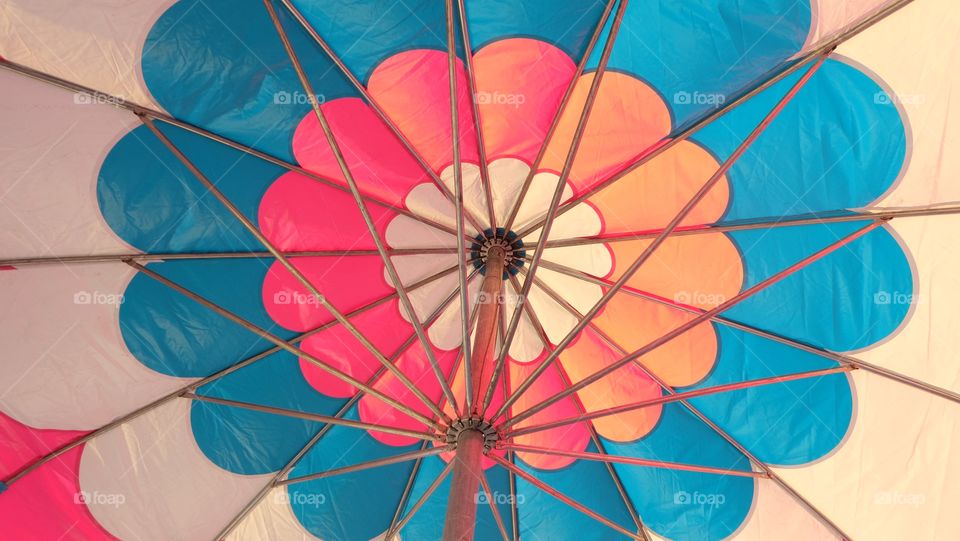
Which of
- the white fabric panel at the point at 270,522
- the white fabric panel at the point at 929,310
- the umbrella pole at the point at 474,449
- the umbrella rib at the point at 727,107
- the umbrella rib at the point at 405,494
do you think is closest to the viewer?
the umbrella pole at the point at 474,449

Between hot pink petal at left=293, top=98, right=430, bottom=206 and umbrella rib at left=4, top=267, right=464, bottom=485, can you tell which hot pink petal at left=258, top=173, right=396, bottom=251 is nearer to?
hot pink petal at left=293, top=98, right=430, bottom=206

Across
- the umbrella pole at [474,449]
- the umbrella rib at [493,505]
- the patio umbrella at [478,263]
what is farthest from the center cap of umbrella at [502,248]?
the umbrella rib at [493,505]

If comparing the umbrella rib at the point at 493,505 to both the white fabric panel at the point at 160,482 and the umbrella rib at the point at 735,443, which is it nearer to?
the umbrella rib at the point at 735,443

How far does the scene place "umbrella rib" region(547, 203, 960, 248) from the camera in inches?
228

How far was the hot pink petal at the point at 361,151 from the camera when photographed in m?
6.16

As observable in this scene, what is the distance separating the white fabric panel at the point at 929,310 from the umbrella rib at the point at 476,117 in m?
3.45

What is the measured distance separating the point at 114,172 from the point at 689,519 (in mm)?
6471

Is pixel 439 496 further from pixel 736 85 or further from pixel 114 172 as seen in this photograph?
pixel 736 85

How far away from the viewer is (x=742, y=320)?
687 centimetres

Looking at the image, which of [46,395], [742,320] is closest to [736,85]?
[742,320]

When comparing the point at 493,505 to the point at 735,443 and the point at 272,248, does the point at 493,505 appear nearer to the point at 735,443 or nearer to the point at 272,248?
the point at 272,248

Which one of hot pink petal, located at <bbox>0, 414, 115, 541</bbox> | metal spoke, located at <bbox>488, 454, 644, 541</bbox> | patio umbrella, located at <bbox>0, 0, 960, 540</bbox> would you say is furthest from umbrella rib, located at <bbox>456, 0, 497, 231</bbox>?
hot pink petal, located at <bbox>0, 414, 115, 541</bbox>

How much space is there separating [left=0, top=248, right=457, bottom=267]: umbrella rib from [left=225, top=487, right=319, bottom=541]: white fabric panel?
255 cm

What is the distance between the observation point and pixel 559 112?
6.06 meters
